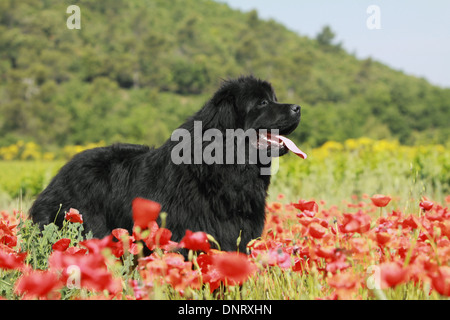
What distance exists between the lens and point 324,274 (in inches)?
75.7

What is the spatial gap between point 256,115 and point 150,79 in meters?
69.5

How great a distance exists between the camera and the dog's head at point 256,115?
312cm

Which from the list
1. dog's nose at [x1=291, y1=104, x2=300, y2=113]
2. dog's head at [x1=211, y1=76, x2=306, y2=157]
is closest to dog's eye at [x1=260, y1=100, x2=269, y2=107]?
dog's head at [x1=211, y1=76, x2=306, y2=157]

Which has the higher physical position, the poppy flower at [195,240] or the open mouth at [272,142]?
the open mouth at [272,142]

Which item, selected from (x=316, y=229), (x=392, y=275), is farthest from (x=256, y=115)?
(x=392, y=275)

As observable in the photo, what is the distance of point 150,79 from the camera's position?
70.3 meters

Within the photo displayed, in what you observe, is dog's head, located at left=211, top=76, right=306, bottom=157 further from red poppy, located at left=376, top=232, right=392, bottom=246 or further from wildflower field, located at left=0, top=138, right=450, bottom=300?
red poppy, located at left=376, top=232, right=392, bottom=246

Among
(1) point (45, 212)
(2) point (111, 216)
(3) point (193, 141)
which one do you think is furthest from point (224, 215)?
(1) point (45, 212)

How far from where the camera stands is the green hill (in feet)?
164

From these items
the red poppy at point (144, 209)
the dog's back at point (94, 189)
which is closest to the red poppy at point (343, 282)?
the red poppy at point (144, 209)

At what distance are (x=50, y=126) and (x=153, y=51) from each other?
2733cm

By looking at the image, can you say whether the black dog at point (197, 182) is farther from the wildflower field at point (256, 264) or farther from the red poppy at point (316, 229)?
the red poppy at point (316, 229)

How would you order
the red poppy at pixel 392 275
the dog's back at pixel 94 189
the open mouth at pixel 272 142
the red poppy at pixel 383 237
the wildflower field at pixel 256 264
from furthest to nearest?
the dog's back at pixel 94 189 < the open mouth at pixel 272 142 < the red poppy at pixel 383 237 < the wildflower field at pixel 256 264 < the red poppy at pixel 392 275

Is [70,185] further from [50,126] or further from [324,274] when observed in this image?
[50,126]
